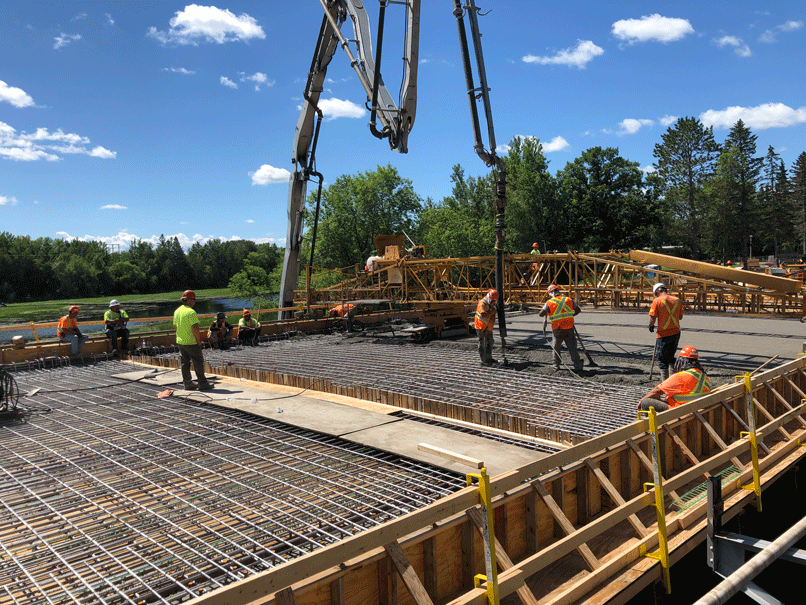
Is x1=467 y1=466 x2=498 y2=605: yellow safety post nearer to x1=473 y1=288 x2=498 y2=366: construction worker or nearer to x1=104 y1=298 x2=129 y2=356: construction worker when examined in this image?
x1=473 y1=288 x2=498 y2=366: construction worker

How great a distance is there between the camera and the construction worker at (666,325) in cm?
924

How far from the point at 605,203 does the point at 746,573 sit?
51.9 meters

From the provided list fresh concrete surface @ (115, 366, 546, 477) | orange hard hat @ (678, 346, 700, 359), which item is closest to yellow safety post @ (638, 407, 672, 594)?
fresh concrete surface @ (115, 366, 546, 477)

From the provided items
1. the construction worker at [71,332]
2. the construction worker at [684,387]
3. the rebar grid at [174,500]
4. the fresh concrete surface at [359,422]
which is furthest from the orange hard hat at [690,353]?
the construction worker at [71,332]

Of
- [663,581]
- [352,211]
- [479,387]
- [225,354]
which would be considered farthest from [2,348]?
[352,211]

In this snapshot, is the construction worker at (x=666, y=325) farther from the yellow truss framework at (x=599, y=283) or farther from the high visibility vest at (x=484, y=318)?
the high visibility vest at (x=484, y=318)

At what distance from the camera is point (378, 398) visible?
8.25m

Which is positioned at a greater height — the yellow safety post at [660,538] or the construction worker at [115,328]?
the construction worker at [115,328]

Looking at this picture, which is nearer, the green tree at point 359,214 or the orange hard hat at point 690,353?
the orange hard hat at point 690,353

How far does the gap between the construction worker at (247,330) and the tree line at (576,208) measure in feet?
127

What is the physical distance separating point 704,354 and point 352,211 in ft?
159

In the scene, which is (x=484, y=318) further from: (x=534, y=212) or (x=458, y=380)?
(x=534, y=212)

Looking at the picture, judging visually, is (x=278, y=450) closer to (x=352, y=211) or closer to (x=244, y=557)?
(x=244, y=557)

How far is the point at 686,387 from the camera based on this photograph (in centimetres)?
658
